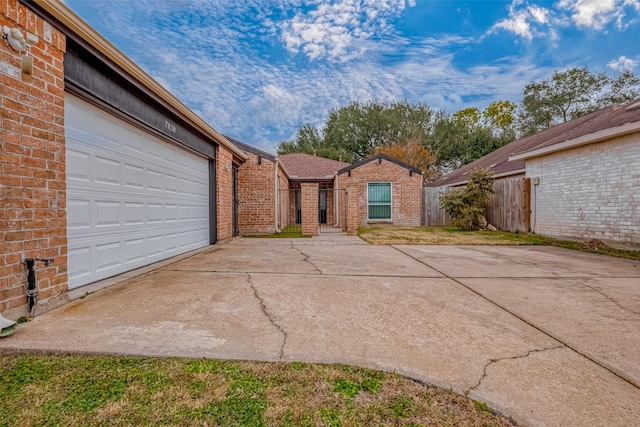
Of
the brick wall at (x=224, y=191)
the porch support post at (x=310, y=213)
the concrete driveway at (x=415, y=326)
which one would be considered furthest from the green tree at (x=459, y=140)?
the concrete driveway at (x=415, y=326)

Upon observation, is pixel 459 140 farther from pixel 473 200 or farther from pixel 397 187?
pixel 473 200

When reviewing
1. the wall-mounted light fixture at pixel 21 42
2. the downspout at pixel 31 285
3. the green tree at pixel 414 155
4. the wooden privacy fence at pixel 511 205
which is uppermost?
the green tree at pixel 414 155

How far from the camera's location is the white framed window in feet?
49.3

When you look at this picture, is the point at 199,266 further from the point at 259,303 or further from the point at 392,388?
the point at 392,388

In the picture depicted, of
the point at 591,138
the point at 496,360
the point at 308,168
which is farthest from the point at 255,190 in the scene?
the point at 591,138

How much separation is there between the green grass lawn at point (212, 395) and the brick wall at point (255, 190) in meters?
8.82

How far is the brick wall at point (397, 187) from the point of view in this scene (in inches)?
587

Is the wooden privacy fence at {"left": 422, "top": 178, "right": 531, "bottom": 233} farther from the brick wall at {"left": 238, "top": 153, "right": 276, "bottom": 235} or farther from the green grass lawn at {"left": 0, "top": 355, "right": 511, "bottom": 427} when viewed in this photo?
the green grass lawn at {"left": 0, "top": 355, "right": 511, "bottom": 427}

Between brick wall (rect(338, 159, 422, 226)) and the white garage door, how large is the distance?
9.87 metres

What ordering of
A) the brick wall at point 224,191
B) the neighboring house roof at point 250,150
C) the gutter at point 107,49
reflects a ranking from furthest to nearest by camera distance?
the neighboring house roof at point 250,150 → the brick wall at point 224,191 → the gutter at point 107,49

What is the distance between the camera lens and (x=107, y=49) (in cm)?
363

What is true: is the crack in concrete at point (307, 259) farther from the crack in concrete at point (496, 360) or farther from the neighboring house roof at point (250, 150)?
the neighboring house roof at point (250, 150)

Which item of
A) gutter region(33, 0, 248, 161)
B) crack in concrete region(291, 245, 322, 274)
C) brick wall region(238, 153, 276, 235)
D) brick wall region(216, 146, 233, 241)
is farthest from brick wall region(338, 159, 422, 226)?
gutter region(33, 0, 248, 161)

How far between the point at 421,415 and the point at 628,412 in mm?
1087
